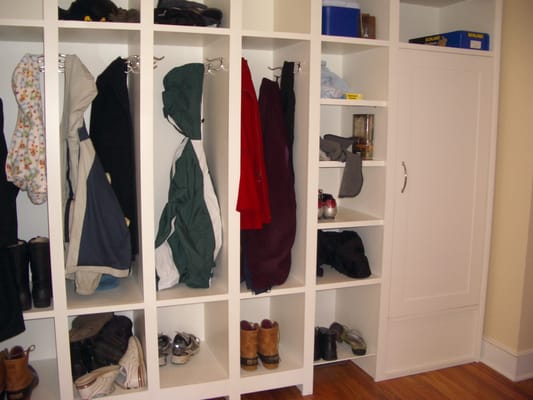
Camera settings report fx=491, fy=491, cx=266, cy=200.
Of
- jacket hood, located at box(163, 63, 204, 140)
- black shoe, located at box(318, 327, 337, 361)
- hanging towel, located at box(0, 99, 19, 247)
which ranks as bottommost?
black shoe, located at box(318, 327, 337, 361)

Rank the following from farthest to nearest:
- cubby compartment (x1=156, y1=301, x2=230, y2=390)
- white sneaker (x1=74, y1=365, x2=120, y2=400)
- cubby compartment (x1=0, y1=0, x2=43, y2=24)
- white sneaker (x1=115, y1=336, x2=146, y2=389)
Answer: cubby compartment (x1=156, y1=301, x2=230, y2=390) → white sneaker (x1=115, y1=336, x2=146, y2=389) → white sneaker (x1=74, y1=365, x2=120, y2=400) → cubby compartment (x1=0, y1=0, x2=43, y2=24)

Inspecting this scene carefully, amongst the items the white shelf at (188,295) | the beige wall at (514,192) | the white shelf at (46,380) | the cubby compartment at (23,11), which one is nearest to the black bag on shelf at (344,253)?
the white shelf at (188,295)

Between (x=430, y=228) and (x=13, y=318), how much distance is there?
2.06 meters

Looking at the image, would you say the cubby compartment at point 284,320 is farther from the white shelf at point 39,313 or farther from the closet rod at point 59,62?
the closet rod at point 59,62

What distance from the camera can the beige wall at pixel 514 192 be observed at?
2.61 m

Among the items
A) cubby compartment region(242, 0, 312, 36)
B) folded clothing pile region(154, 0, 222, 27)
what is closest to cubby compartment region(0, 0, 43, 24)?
folded clothing pile region(154, 0, 222, 27)

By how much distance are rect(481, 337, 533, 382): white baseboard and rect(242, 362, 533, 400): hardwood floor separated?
0.11 ft

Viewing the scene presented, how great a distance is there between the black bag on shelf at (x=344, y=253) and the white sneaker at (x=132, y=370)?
1.00m

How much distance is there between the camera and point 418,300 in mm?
2686

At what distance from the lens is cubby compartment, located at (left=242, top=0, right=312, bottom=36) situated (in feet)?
8.08

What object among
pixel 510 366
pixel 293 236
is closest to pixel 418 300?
pixel 510 366

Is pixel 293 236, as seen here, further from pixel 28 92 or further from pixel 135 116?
pixel 28 92

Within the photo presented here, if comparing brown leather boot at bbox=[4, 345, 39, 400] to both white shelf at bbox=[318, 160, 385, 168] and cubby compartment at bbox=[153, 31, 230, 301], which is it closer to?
cubby compartment at bbox=[153, 31, 230, 301]

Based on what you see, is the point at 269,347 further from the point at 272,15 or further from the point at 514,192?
the point at 272,15
